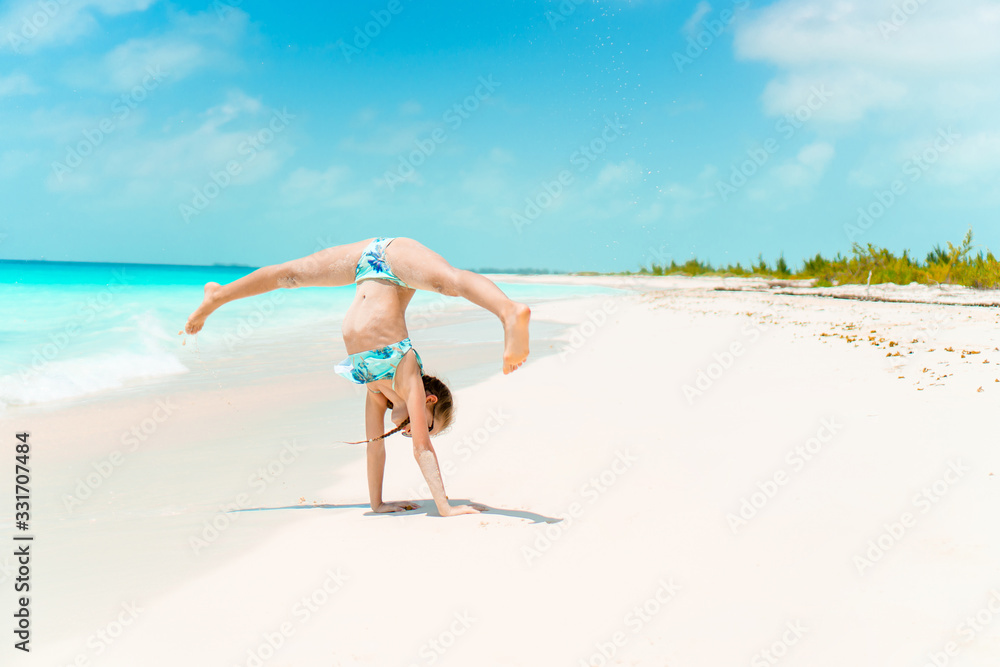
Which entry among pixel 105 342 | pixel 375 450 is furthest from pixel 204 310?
pixel 105 342

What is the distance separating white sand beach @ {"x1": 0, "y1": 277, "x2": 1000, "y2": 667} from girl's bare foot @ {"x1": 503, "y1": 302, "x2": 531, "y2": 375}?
84 centimetres

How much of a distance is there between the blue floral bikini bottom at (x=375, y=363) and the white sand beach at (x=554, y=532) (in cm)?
76

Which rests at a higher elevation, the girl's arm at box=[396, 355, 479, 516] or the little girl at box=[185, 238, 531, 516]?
the little girl at box=[185, 238, 531, 516]

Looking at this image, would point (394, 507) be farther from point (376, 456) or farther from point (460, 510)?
point (460, 510)

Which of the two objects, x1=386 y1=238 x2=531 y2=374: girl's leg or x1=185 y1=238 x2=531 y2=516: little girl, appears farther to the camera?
x1=185 y1=238 x2=531 y2=516: little girl

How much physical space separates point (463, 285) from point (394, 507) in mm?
1450

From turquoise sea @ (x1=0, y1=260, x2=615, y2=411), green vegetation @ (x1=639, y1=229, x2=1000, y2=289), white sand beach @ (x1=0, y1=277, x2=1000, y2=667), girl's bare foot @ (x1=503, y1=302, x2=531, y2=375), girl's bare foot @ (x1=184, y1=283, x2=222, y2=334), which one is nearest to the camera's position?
white sand beach @ (x1=0, y1=277, x2=1000, y2=667)

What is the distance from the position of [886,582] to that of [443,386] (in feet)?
7.34

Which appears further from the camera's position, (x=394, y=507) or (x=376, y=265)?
(x=394, y=507)

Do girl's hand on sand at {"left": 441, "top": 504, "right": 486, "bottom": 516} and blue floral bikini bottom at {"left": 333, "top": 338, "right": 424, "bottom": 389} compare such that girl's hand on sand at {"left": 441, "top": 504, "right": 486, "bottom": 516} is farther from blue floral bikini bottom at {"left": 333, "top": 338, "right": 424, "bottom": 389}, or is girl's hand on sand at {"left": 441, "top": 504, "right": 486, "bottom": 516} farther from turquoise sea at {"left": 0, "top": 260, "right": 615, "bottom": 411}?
turquoise sea at {"left": 0, "top": 260, "right": 615, "bottom": 411}

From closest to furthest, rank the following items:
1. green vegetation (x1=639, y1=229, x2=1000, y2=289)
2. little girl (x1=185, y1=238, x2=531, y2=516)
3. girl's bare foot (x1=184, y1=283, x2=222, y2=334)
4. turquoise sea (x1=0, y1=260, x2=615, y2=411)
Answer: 1. little girl (x1=185, y1=238, x2=531, y2=516)
2. girl's bare foot (x1=184, y1=283, x2=222, y2=334)
3. turquoise sea (x1=0, y1=260, x2=615, y2=411)
4. green vegetation (x1=639, y1=229, x2=1000, y2=289)

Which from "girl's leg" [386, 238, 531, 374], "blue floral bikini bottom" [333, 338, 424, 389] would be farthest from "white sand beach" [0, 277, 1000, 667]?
"girl's leg" [386, 238, 531, 374]

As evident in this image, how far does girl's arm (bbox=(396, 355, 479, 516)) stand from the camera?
3391mm

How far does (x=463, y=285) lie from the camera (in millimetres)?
2965
